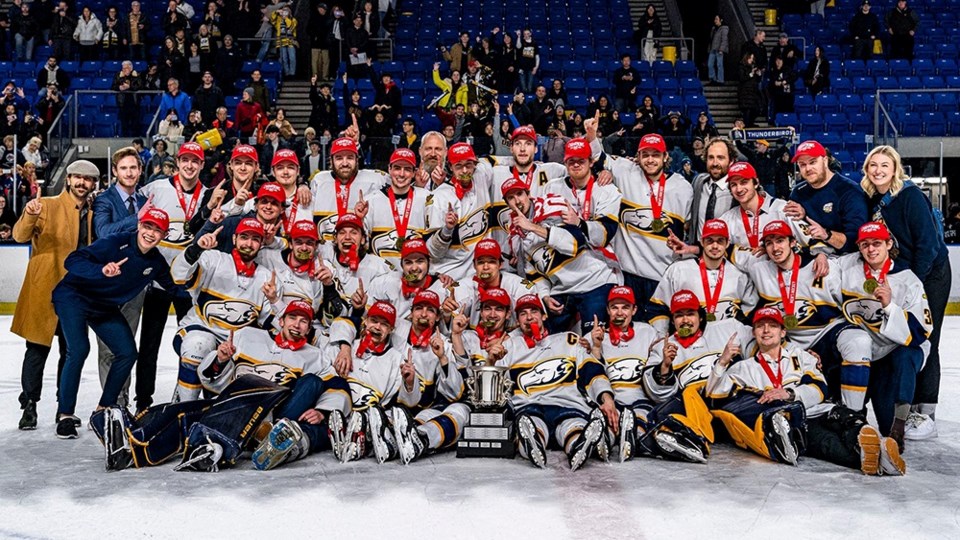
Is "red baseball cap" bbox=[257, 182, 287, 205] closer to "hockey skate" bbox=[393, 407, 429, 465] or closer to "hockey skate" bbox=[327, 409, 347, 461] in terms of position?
"hockey skate" bbox=[327, 409, 347, 461]

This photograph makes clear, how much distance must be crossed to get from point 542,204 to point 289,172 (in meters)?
1.68

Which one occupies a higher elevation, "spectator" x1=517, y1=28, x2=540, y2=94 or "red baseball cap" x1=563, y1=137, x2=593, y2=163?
"spectator" x1=517, y1=28, x2=540, y2=94

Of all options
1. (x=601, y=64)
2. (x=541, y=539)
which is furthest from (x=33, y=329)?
(x=601, y=64)

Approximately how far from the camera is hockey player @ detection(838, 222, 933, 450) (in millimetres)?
6531

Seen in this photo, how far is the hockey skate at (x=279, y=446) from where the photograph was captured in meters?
5.96

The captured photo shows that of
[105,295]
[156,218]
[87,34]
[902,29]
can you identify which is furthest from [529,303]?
[902,29]

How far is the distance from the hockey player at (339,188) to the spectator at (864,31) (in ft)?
46.6

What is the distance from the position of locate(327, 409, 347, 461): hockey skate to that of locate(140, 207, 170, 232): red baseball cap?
1.52m

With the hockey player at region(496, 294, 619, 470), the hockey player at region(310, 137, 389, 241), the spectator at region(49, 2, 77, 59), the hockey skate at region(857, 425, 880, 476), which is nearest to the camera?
the hockey skate at region(857, 425, 880, 476)

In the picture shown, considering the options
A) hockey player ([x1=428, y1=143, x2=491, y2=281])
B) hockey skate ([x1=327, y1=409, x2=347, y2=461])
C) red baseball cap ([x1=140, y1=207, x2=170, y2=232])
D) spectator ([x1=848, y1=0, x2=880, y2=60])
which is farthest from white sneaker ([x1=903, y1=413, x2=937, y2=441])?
spectator ([x1=848, y1=0, x2=880, y2=60])

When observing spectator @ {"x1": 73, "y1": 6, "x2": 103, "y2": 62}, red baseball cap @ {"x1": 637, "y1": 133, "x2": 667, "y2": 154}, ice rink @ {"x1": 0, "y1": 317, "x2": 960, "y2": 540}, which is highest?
spectator @ {"x1": 73, "y1": 6, "x2": 103, "y2": 62}

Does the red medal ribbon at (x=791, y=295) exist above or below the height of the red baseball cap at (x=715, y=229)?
below

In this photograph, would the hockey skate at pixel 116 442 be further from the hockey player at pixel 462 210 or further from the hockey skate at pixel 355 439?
the hockey player at pixel 462 210

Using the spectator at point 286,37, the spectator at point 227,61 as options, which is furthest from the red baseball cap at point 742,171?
the spectator at point 286,37
